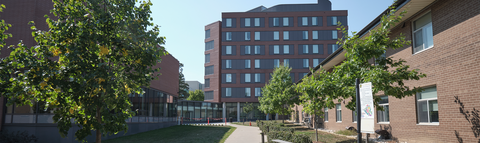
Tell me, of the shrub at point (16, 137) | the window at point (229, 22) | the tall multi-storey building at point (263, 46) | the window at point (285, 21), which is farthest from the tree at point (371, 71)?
the window at point (229, 22)

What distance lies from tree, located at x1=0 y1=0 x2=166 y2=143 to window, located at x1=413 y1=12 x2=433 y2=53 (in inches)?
427

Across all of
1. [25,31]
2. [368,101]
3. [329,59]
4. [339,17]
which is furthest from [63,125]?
[339,17]

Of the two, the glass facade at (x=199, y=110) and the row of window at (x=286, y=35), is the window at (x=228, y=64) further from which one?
the glass facade at (x=199, y=110)

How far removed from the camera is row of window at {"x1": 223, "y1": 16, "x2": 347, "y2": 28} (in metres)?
61.8

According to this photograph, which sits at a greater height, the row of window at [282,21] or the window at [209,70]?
the row of window at [282,21]

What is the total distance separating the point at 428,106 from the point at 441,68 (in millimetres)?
1948

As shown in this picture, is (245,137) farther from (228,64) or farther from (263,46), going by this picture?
(263,46)

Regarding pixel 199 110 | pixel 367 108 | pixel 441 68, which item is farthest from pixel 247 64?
pixel 367 108

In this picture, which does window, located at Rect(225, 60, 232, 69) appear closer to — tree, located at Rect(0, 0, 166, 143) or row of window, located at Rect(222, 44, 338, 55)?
row of window, located at Rect(222, 44, 338, 55)

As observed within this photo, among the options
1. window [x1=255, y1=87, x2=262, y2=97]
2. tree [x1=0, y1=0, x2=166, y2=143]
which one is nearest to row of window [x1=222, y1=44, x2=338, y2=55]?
window [x1=255, y1=87, x2=262, y2=97]

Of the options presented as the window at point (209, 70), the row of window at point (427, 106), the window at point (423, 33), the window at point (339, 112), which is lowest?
the window at point (339, 112)

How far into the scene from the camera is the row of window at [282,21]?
2431 inches

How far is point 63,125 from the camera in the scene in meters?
7.04

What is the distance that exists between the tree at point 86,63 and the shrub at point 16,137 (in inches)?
418
